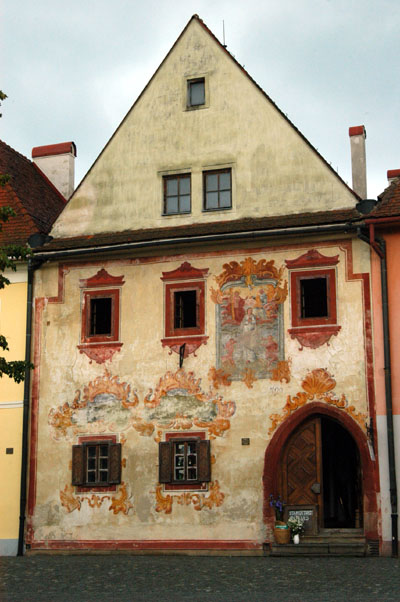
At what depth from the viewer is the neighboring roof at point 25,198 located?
23.7m

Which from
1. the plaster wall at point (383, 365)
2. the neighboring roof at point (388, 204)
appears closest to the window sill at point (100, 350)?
the plaster wall at point (383, 365)

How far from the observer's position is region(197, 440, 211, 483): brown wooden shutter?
20.4 meters

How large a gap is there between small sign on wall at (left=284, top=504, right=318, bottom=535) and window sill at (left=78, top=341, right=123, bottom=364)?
532 centimetres

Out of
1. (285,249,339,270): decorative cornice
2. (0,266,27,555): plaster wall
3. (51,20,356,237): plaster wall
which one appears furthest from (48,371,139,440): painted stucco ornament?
(285,249,339,270): decorative cornice

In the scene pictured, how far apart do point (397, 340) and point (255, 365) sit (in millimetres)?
3102

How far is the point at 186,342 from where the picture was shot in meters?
21.3

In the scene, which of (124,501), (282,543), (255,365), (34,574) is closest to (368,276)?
(255,365)

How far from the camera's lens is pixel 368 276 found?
66.4 ft

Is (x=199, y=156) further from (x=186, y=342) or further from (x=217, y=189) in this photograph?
(x=186, y=342)

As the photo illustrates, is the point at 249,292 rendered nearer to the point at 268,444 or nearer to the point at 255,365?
the point at 255,365

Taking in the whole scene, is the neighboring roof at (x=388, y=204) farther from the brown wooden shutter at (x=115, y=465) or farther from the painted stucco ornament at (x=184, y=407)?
the brown wooden shutter at (x=115, y=465)

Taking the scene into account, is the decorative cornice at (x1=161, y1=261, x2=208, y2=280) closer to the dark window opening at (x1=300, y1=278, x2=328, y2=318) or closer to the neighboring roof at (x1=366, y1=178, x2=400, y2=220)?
the dark window opening at (x1=300, y1=278, x2=328, y2=318)

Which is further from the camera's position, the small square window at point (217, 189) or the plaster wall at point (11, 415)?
the small square window at point (217, 189)

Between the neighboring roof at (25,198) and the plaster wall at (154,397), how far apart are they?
1.38 meters
